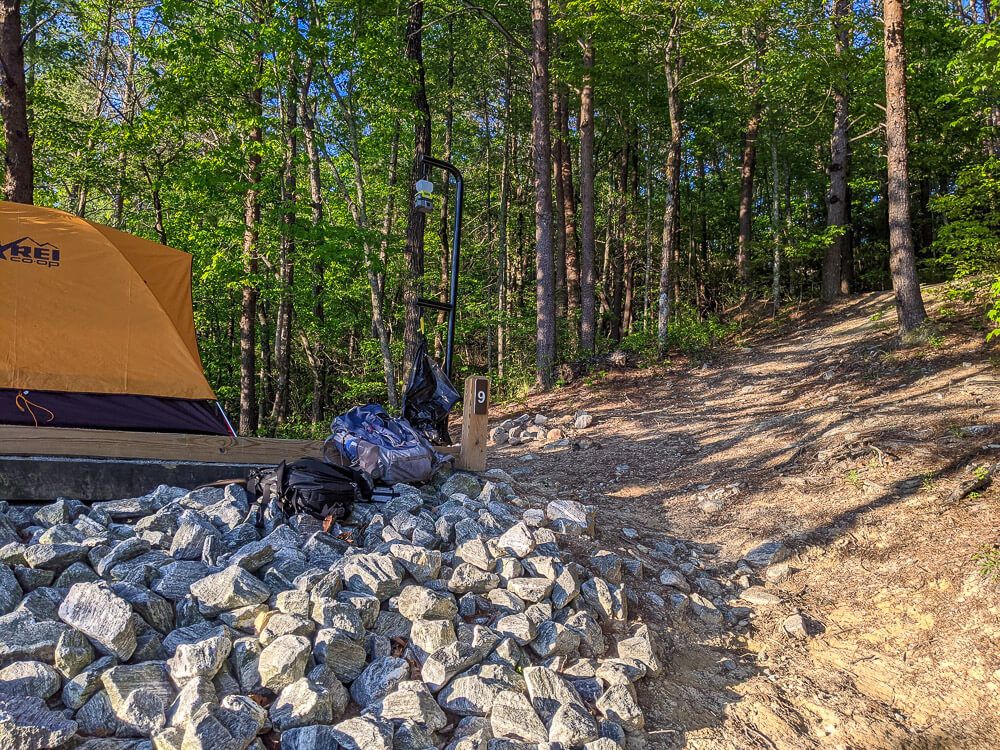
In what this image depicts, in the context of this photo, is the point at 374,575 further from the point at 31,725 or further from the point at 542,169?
the point at 542,169

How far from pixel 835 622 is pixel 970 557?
1210 millimetres

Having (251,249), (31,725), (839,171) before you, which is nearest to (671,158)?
(839,171)

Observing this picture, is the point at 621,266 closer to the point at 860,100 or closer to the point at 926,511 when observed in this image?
the point at 860,100

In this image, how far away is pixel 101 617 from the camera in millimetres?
3059

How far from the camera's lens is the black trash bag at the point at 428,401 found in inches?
246

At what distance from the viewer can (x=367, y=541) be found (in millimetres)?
4301

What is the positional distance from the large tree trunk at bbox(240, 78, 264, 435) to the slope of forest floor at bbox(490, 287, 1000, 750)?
20.7ft

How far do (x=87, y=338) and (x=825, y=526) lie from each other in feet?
21.4

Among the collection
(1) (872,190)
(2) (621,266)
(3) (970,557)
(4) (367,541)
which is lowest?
(3) (970,557)

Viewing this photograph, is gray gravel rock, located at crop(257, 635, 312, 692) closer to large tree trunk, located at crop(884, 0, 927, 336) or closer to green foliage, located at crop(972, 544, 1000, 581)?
green foliage, located at crop(972, 544, 1000, 581)

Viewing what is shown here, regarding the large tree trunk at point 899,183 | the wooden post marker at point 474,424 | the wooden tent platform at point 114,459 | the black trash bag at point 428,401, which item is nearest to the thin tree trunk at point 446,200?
the large tree trunk at point 899,183

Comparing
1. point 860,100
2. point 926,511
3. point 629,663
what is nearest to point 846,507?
point 926,511

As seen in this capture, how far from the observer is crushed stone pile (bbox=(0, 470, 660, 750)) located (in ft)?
9.04

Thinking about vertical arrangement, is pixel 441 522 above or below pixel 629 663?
above
